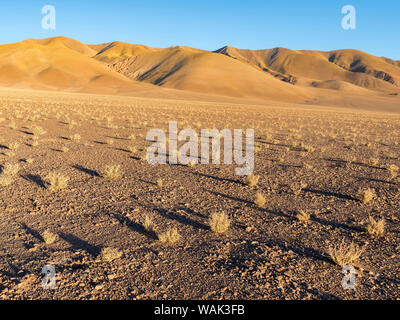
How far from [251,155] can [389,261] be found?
8.42 meters

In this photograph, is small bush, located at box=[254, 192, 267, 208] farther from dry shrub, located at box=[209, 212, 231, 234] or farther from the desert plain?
dry shrub, located at box=[209, 212, 231, 234]

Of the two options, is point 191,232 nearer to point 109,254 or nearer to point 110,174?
point 109,254

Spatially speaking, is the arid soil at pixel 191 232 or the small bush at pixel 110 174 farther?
the small bush at pixel 110 174

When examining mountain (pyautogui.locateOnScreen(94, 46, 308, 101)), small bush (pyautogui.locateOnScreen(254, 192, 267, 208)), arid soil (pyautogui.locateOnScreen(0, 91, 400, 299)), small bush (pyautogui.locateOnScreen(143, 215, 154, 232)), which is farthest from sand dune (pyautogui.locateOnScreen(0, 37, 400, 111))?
small bush (pyautogui.locateOnScreen(143, 215, 154, 232))

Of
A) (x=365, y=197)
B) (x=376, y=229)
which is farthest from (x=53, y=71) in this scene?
(x=376, y=229)

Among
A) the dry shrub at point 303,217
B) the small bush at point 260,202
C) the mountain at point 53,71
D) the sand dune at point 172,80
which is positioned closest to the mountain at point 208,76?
the sand dune at point 172,80

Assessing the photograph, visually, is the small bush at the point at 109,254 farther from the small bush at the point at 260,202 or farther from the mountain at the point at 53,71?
the mountain at the point at 53,71

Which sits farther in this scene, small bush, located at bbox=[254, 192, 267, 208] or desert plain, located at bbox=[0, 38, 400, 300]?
small bush, located at bbox=[254, 192, 267, 208]

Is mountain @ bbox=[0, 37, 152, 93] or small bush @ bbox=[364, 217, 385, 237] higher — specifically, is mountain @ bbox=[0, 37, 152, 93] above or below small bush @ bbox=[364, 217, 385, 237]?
above

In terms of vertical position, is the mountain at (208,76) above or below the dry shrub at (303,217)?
above

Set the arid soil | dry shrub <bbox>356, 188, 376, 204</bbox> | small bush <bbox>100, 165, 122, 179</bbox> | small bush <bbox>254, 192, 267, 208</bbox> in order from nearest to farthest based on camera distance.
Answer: the arid soil → small bush <bbox>254, 192, 267, 208</bbox> → dry shrub <bbox>356, 188, 376, 204</bbox> → small bush <bbox>100, 165, 122, 179</bbox>

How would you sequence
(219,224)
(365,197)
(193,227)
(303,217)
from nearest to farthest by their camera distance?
(219,224) < (193,227) < (303,217) < (365,197)
